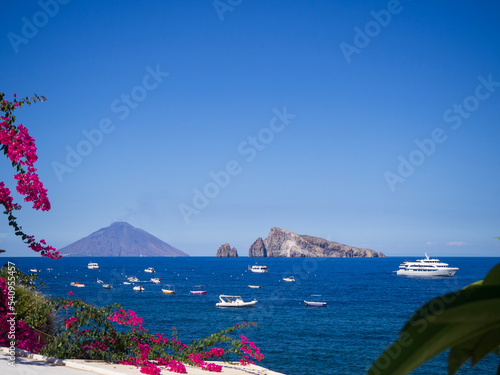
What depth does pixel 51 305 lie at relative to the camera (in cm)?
1188

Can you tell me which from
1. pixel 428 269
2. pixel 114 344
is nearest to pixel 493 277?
pixel 114 344

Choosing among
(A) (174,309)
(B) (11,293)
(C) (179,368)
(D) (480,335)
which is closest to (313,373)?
(C) (179,368)

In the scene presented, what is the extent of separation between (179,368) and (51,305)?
4043 mm

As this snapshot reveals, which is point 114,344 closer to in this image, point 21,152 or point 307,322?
point 21,152

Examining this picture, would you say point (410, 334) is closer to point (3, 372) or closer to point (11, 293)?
point (3, 372)

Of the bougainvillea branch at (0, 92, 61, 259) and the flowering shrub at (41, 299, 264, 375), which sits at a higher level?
the bougainvillea branch at (0, 92, 61, 259)

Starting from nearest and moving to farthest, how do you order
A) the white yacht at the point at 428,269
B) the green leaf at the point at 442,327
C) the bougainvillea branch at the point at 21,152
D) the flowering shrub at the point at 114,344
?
the green leaf at the point at 442,327, the bougainvillea branch at the point at 21,152, the flowering shrub at the point at 114,344, the white yacht at the point at 428,269

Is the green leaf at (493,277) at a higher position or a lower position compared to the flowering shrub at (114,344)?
higher

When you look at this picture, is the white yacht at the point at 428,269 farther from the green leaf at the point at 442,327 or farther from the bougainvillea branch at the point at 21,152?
the green leaf at the point at 442,327

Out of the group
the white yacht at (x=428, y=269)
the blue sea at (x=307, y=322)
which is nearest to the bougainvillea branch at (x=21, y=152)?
the blue sea at (x=307, y=322)

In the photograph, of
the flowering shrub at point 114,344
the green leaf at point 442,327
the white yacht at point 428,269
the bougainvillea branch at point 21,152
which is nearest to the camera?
the green leaf at point 442,327

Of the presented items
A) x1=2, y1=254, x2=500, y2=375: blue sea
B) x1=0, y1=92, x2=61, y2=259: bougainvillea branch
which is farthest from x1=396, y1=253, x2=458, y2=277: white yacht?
x1=0, y1=92, x2=61, y2=259: bougainvillea branch

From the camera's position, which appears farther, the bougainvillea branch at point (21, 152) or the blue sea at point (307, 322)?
the blue sea at point (307, 322)

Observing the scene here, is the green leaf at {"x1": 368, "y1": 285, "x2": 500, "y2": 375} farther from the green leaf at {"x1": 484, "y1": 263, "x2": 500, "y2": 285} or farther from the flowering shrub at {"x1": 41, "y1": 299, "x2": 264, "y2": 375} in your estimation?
the flowering shrub at {"x1": 41, "y1": 299, "x2": 264, "y2": 375}
